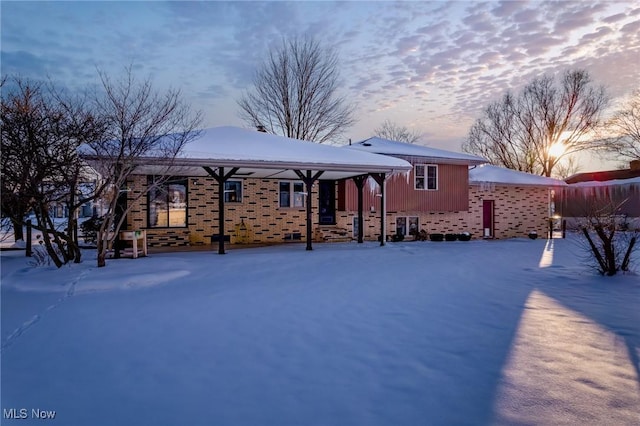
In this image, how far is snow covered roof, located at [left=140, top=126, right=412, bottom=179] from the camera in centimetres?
1027

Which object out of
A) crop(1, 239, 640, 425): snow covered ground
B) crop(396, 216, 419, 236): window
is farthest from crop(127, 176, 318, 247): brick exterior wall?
crop(1, 239, 640, 425): snow covered ground

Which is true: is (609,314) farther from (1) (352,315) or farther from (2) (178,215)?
(2) (178,215)

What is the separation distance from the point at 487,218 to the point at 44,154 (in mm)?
17608

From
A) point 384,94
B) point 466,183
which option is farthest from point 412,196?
point 384,94

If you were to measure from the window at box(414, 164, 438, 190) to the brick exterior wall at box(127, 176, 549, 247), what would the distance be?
1.23 metres

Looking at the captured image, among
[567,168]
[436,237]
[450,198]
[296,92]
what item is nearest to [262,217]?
[436,237]

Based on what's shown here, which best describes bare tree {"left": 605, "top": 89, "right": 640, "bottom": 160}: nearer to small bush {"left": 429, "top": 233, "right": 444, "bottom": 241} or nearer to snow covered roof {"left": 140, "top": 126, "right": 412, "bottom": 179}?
small bush {"left": 429, "top": 233, "right": 444, "bottom": 241}

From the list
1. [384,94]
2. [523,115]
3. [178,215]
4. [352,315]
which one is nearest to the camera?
[352,315]

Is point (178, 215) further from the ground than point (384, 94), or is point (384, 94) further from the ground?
point (384, 94)

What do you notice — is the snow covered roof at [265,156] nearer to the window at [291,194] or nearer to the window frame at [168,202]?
the window frame at [168,202]

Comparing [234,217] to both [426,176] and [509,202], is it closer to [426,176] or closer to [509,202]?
[426,176]

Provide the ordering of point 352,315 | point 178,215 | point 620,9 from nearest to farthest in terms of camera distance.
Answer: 1. point 352,315
2. point 620,9
3. point 178,215

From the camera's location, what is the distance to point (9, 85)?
9898mm

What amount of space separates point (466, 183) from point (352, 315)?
46.8ft
